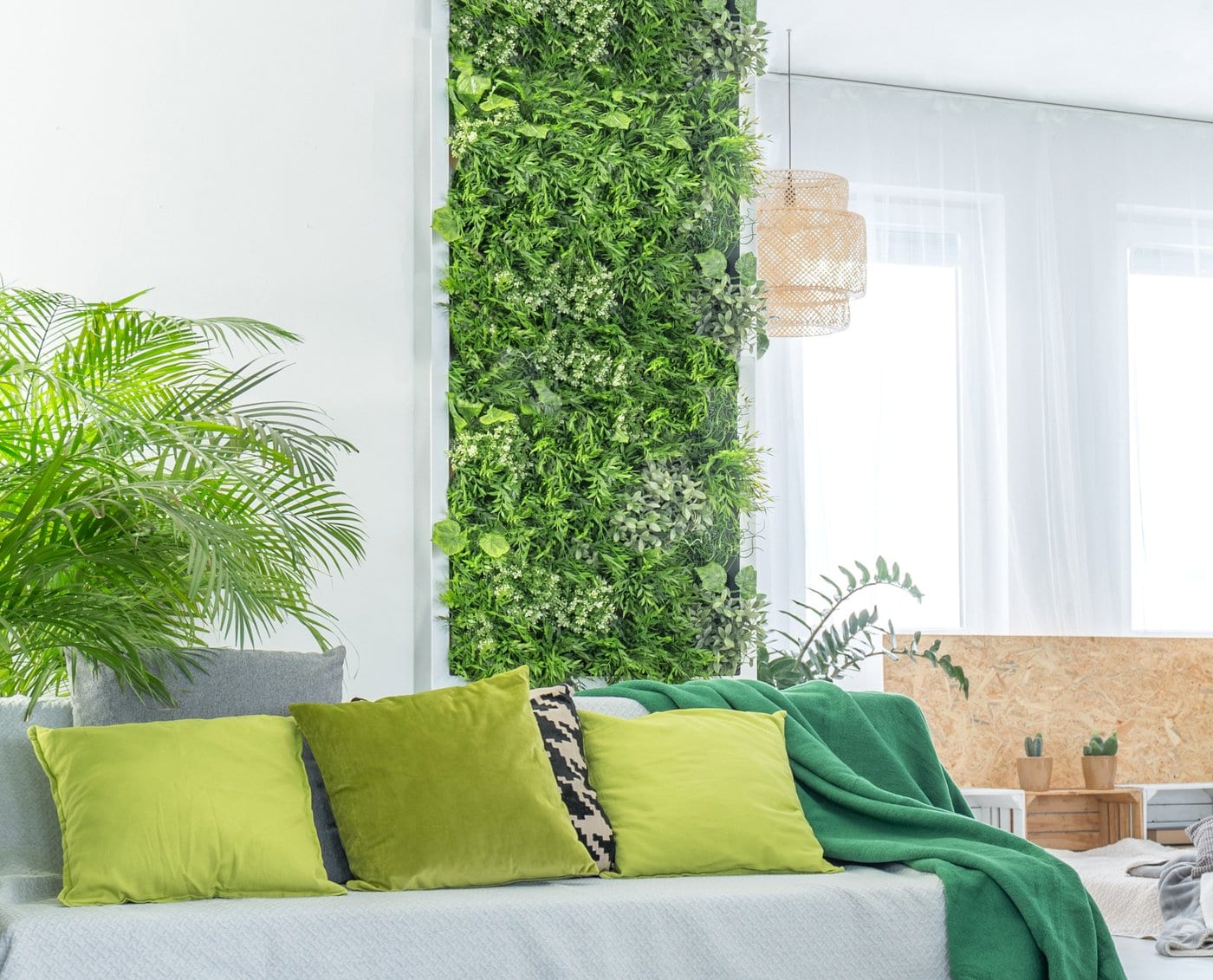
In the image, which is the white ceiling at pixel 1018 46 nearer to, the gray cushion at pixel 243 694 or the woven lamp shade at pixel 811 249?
the woven lamp shade at pixel 811 249

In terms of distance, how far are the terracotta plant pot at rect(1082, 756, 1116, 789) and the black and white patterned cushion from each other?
12.3ft

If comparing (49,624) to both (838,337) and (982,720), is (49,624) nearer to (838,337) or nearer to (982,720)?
(838,337)

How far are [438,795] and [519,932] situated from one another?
0.34m

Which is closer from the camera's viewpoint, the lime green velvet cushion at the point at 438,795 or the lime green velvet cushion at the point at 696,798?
the lime green velvet cushion at the point at 438,795

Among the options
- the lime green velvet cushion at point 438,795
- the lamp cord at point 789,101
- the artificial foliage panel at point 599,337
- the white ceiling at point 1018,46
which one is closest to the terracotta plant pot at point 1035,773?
the artificial foliage panel at point 599,337

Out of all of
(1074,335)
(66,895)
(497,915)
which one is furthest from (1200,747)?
(66,895)

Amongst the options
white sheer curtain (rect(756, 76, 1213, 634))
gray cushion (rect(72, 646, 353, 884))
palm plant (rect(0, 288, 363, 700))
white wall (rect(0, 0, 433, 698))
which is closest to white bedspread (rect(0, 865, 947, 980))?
gray cushion (rect(72, 646, 353, 884))

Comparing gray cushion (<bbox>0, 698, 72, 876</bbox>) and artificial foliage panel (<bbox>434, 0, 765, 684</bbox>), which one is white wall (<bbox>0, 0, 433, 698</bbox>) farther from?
gray cushion (<bbox>0, 698, 72, 876</bbox>)

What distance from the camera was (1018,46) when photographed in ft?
18.4

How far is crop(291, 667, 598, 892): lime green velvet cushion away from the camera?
96.6 inches

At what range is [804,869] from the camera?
2.69 m

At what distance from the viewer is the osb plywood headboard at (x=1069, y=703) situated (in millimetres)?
5930

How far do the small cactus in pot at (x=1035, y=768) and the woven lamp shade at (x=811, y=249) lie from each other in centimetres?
213

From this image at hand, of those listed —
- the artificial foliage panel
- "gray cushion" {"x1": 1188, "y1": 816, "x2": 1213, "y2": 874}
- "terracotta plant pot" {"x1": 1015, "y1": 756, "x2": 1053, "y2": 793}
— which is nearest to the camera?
the artificial foliage panel
